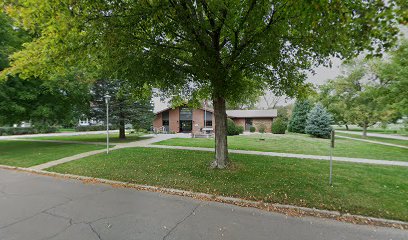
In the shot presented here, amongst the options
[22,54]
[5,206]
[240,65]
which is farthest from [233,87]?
[5,206]

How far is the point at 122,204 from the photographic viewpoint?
510cm

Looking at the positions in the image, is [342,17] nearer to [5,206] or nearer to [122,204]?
[122,204]

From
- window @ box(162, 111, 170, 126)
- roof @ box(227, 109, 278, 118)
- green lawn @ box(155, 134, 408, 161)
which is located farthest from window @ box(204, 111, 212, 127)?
green lawn @ box(155, 134, 408, 161)

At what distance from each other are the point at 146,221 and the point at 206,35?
18.4ft

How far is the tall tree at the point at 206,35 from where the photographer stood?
4406 millimetres

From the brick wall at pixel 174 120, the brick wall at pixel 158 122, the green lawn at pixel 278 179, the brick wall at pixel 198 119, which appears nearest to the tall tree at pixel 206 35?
the green lawn at pixel 278 179

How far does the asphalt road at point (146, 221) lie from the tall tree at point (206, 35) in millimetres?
3381

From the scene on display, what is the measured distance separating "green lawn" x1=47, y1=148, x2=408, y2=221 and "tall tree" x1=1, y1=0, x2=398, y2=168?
4.69 feet

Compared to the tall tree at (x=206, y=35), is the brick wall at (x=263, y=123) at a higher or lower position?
lower

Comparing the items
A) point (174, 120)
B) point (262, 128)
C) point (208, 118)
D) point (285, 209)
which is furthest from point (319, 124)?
point (285, 209)

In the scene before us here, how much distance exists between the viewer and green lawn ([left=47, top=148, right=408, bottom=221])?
5161 millimetres

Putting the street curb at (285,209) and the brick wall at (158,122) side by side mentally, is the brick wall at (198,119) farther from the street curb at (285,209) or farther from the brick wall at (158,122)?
the street curb at (285,209)

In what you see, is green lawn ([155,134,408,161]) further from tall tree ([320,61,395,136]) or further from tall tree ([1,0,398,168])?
tall tree ([320,61,395,136])

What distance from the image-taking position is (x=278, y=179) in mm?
6793
